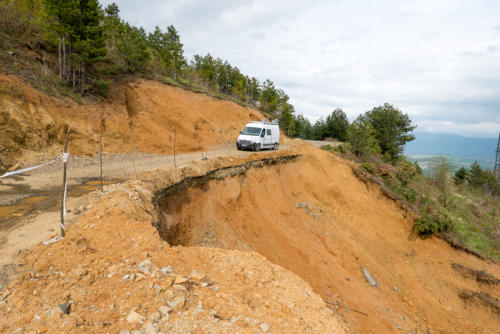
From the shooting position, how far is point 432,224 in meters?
15.9

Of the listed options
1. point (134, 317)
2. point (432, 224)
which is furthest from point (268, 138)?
point (134, 317)

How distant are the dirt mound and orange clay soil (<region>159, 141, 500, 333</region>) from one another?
85.4 inches

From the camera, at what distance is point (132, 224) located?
517 centimetres

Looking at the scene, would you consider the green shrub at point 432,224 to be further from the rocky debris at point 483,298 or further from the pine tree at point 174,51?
the pine tree at point 174,51

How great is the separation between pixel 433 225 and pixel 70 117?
24.1 metres

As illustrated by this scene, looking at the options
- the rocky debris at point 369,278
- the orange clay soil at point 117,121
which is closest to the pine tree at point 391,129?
the orange clay soil at point 117,121

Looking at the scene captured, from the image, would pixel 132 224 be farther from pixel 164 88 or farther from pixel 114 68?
pixel 164 88

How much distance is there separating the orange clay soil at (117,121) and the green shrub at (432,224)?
17.6m

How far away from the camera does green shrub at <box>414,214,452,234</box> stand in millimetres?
15828

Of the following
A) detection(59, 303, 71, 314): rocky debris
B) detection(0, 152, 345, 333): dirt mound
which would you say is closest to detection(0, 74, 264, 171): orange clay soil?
detection(0, 152, 345, 333): dirt mound

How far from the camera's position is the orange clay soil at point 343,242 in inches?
371

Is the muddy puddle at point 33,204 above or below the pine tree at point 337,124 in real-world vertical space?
below

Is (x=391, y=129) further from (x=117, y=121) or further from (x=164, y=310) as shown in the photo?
(x=164, y=310)

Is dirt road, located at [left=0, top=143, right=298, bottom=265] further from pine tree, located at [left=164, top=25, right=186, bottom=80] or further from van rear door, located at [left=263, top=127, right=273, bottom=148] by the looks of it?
pine tree, located at [left=164, top=25, right=186, bottom=80]
